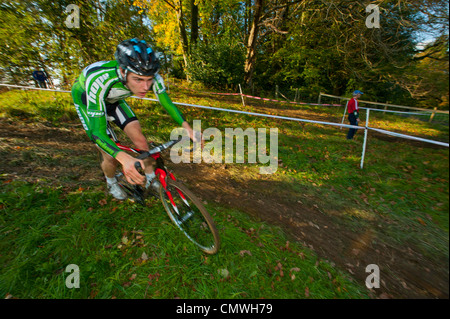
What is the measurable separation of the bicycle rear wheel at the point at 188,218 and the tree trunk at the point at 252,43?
13.9 meters

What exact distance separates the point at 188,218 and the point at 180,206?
0.27 metres

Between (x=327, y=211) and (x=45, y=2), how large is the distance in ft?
32.2

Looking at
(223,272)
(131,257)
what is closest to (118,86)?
Answer: (131,257)

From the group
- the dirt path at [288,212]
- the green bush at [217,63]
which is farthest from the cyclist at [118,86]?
the green bush at [217,63]

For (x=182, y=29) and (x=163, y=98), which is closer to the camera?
(x=163, y=98)

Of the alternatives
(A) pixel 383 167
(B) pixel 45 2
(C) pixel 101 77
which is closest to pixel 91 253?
(C) pixel 101 77

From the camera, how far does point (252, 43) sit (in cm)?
1353

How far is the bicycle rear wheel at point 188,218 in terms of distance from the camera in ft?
8.97

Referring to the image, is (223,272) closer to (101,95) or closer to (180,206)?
(180,206)

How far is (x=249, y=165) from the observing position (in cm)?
575

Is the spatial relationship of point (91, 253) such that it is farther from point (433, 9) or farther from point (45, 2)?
point (45, 2)

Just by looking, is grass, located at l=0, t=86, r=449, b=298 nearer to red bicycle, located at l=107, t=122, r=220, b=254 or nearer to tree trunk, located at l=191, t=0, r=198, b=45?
red bicycle, located at l=107, t=122, r=220, b=254

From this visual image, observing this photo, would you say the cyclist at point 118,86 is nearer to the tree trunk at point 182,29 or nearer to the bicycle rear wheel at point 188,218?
the bicycle rear wheel at point 188,218

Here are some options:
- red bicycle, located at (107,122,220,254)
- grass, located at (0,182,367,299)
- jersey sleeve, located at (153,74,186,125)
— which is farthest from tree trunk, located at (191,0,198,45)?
grass, located at (0,182,367,299)
